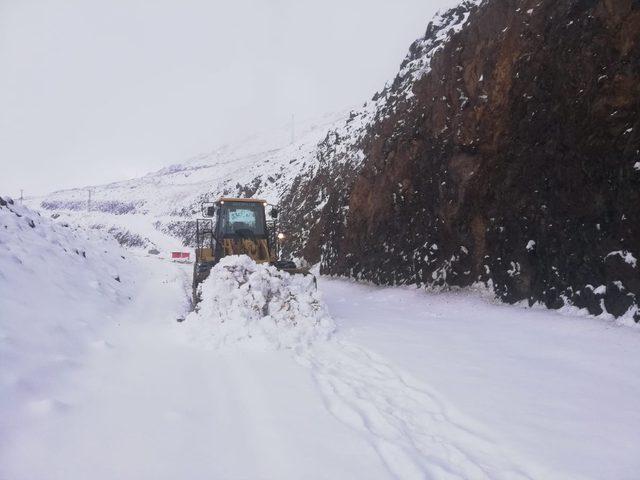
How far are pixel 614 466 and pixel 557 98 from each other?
25.0 feet

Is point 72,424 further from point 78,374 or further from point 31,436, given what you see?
point 78,374

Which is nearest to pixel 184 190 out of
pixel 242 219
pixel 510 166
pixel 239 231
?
pixel 242 219

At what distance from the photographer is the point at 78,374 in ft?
14.9

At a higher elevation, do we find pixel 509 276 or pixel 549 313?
pixel 509 276

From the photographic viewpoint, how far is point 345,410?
404 centimetres

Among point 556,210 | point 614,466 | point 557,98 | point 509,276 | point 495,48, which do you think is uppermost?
point 495,48

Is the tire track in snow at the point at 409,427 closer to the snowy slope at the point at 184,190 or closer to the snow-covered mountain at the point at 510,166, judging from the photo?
the snow-covered mountain at the point at 510,166

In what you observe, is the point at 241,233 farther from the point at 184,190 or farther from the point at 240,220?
the point at 184,190

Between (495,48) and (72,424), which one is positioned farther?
(495,48)

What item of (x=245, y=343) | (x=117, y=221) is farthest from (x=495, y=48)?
(x=117, y=221)

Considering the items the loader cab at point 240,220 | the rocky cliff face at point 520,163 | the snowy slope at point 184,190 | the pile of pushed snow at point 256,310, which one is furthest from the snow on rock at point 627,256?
the snowy slope at point 184,190

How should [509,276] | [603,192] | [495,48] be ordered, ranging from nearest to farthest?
[603,192]
[509,276]
[495,48]

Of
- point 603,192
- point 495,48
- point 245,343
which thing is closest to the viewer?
point 245,343

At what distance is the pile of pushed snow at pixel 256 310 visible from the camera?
6.66 meters
